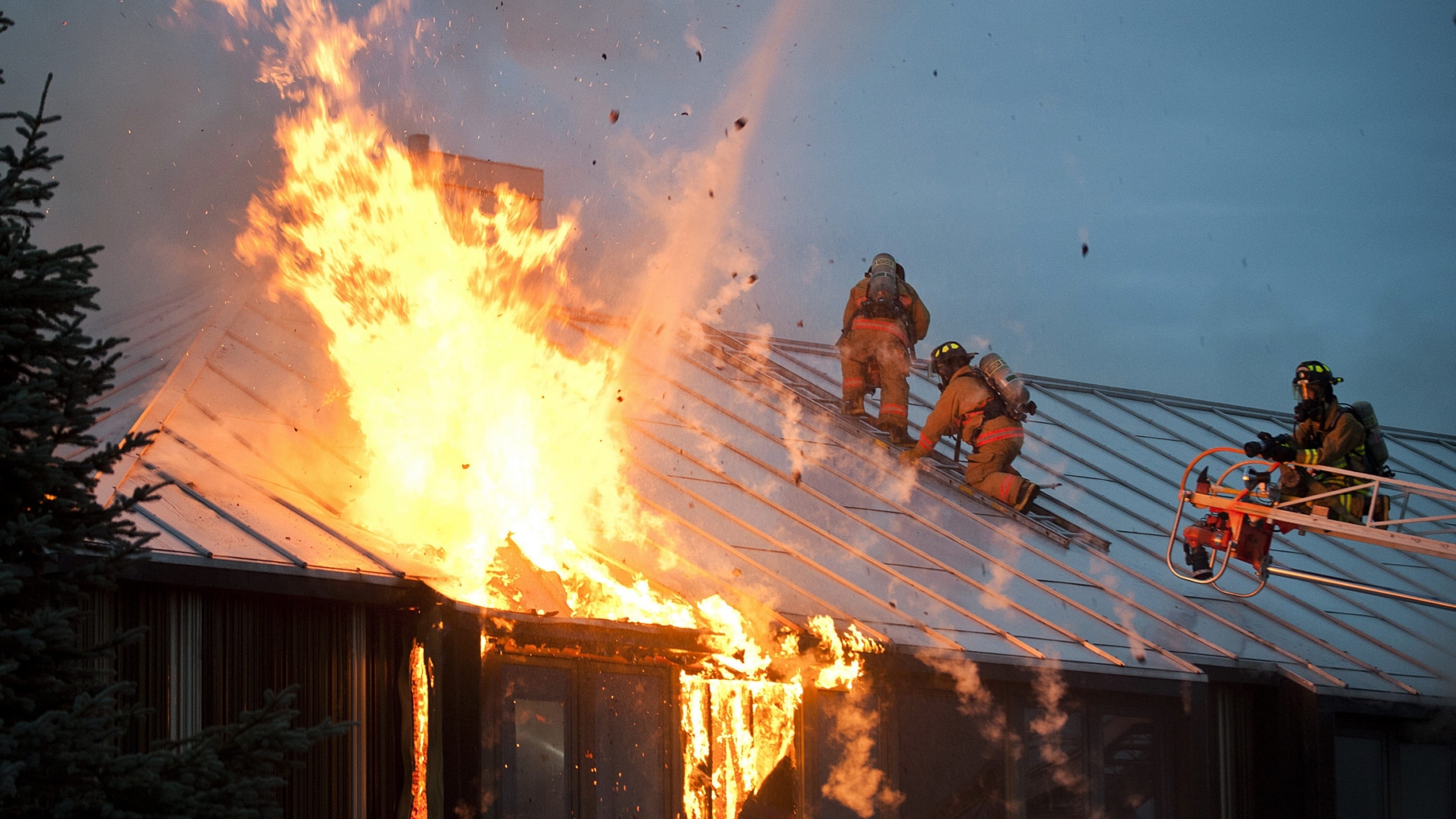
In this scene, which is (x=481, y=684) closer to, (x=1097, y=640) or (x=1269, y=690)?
(x=1097, y=640)

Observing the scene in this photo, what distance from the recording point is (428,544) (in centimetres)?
923

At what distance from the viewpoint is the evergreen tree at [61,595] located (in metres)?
Answer: 5.41

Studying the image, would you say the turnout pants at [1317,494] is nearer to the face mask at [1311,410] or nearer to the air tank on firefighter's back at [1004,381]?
the face mask at [1311,410]

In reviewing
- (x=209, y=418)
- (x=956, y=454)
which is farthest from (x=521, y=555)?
(x=956, y=454)

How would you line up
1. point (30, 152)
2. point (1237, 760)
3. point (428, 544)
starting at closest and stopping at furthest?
point (30, 152) < point (428, 544) < point (1237, 760)

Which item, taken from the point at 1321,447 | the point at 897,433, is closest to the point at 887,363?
the point at 897,433

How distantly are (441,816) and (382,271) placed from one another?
570 centimetres

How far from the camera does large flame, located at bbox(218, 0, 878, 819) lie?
938cm

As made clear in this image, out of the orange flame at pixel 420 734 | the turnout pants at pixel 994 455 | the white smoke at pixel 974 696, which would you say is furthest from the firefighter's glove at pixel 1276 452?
the orange flame at pixel 420 734

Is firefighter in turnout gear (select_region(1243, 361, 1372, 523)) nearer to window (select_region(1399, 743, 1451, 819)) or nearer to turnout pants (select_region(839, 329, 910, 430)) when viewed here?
window (select_region(1399, 743, 1451, 819))

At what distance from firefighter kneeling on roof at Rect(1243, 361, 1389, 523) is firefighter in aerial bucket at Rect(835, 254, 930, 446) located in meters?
3.68

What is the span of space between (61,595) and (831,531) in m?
6.77

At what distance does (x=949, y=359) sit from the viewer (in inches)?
575

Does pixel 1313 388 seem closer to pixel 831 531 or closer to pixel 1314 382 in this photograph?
pixel 1314 382
